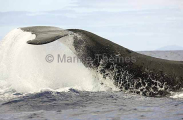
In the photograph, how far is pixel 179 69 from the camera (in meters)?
12.1

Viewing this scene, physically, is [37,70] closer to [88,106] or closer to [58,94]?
[58,94]

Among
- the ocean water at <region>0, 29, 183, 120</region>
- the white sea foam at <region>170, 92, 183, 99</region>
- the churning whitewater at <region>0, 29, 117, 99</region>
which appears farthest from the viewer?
the churning whitewater at <region>0, 29, 117, 99</region>

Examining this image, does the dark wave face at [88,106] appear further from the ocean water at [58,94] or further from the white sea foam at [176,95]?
the white sea foam at [176,95]

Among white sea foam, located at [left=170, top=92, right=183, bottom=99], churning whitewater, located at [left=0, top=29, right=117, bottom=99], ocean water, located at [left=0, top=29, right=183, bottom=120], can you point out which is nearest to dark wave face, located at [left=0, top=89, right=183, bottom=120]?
ocean water, located at [left=0, top=29, right=183, bottom=120]

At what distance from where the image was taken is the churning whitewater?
39.8 ft

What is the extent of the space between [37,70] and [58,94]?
8.11 feet

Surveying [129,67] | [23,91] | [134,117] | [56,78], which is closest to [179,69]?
[129,67]

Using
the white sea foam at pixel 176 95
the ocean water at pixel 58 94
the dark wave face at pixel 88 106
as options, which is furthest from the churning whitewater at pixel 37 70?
the white sea foam at pixel 176 95

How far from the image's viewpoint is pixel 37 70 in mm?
13891

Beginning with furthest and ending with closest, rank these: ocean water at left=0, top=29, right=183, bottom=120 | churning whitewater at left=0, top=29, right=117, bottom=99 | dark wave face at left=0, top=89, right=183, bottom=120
→ 1. churning whitewater at left=0, top=29, right=117, bottom=99
2. ocean water at left=0, top=29, right=183, bottom=120
3. dark wave face at left=0, top=89, right=183, bottom=120

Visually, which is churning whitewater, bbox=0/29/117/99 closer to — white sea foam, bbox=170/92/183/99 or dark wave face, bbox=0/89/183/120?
dark wave face, bbox=0/89/183/120

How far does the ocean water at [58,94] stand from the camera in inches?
366

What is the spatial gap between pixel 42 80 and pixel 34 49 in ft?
4.13

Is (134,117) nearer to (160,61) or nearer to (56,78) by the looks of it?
(160,61)
